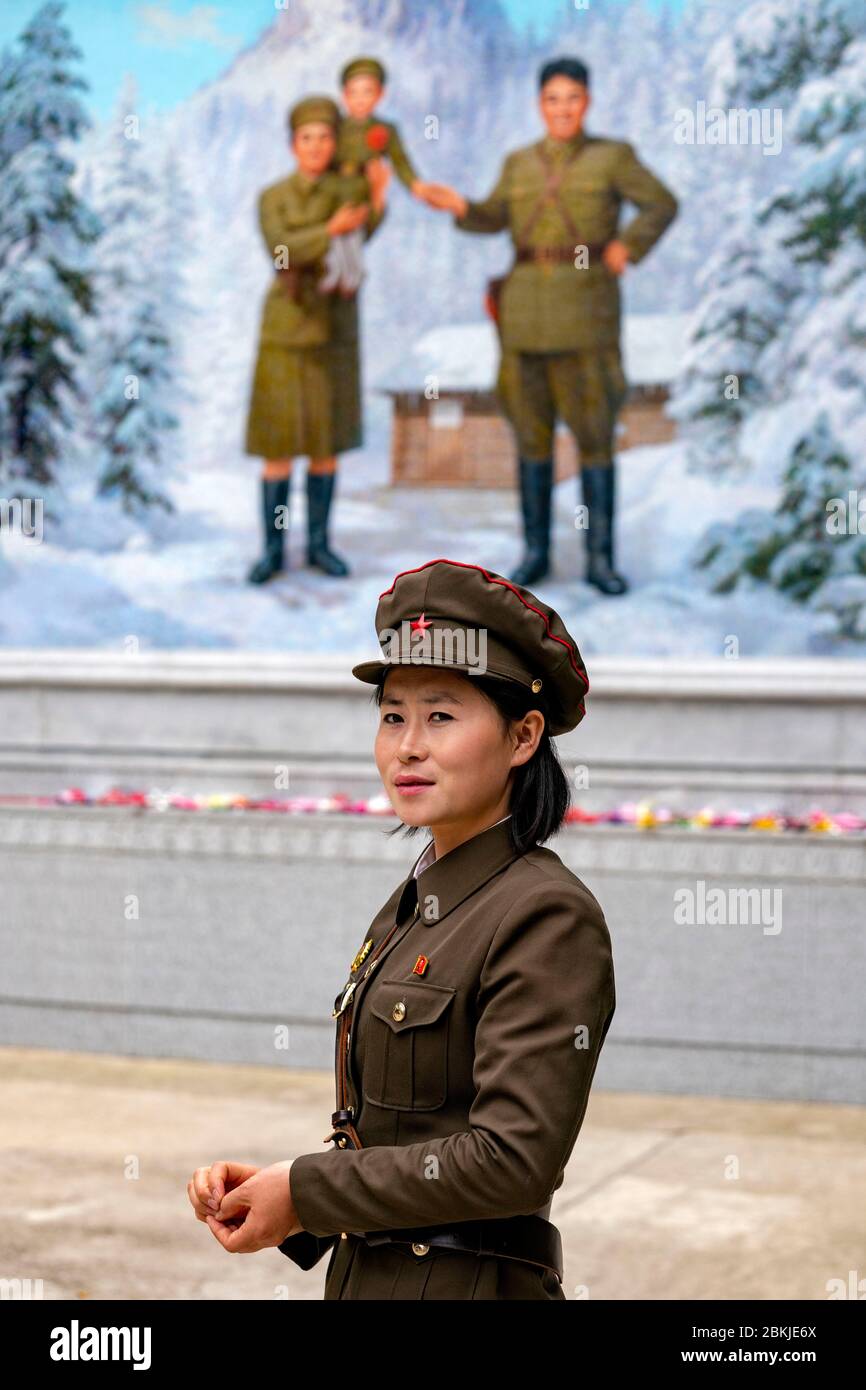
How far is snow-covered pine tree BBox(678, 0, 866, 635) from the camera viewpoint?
7664mm

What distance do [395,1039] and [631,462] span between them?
6439mm

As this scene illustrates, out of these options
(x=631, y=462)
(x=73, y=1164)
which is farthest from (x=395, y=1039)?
(x=631, y=462)

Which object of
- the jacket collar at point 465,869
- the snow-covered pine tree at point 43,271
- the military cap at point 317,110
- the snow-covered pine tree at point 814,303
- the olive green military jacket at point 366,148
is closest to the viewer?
the jacket collar at point 465,869

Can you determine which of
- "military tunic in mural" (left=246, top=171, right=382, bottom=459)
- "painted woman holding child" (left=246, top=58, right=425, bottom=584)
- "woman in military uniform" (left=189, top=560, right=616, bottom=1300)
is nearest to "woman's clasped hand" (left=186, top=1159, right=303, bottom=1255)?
"woman in military uniform" (left=189, top=560, right=616, bottom=1300)

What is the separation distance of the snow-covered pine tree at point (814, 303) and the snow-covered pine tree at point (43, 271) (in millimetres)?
3315

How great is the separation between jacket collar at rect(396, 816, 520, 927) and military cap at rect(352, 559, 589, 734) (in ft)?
0.52

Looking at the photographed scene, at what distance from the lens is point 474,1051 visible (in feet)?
5.70

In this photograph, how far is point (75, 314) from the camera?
28.9ft

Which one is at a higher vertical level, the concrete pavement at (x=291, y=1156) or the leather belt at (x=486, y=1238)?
the leather belt at (x=486, y=1238)

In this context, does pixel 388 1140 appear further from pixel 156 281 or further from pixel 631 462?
pixel 156 281

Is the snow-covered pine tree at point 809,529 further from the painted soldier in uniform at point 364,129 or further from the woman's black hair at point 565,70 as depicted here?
the painted soldier in uniform at point 364,129

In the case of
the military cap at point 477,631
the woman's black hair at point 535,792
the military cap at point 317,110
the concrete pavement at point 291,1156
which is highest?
the military cap at point 317,110

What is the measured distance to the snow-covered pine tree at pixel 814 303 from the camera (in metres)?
7.66

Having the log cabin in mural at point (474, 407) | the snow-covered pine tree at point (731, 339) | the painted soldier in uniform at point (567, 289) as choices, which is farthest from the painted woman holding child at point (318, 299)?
the snow-covered pine tree at point (731, 339)
